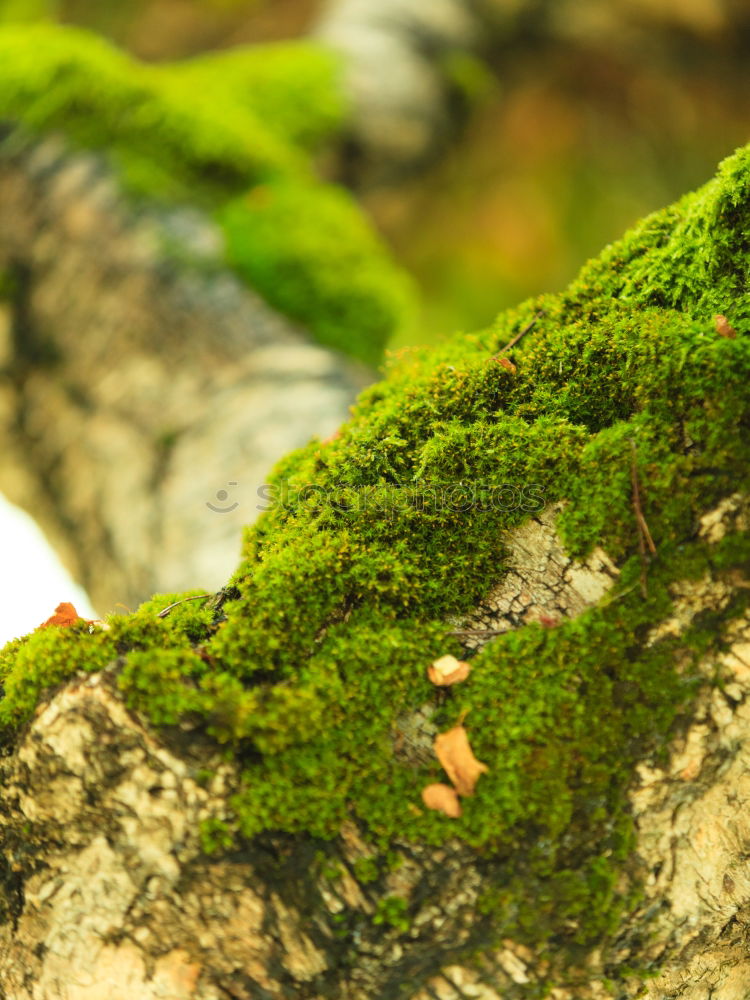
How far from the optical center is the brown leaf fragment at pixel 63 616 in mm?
1640

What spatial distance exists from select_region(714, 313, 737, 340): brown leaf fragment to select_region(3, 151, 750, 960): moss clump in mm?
17

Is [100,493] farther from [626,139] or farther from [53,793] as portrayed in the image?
[626,139]

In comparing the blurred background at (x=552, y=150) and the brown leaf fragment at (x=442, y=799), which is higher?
the blurred background at (x=552, y=150)

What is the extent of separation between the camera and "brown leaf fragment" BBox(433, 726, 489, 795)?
4.70 ft

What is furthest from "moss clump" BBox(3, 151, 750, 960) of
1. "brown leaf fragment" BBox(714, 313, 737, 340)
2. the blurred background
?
the blurred background

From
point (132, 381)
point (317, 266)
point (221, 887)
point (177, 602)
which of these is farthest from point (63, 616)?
point (317, 266)

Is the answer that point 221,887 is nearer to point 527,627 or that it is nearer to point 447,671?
point 447,671

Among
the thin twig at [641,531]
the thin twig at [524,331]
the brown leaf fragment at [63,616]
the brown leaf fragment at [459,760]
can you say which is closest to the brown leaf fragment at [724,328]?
the thin twig at [641,531]

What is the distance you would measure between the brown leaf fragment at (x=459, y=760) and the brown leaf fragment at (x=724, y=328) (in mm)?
947

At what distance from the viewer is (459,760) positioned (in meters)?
1.45

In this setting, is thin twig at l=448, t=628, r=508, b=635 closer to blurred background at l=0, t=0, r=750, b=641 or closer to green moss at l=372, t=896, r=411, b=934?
green moss at l=372, t=896, r=411, b=934

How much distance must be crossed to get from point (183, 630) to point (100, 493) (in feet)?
8.05

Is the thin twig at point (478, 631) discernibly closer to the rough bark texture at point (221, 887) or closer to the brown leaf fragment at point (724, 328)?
the rough bark texture at point (221, 887)

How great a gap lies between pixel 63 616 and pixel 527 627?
99 cm
